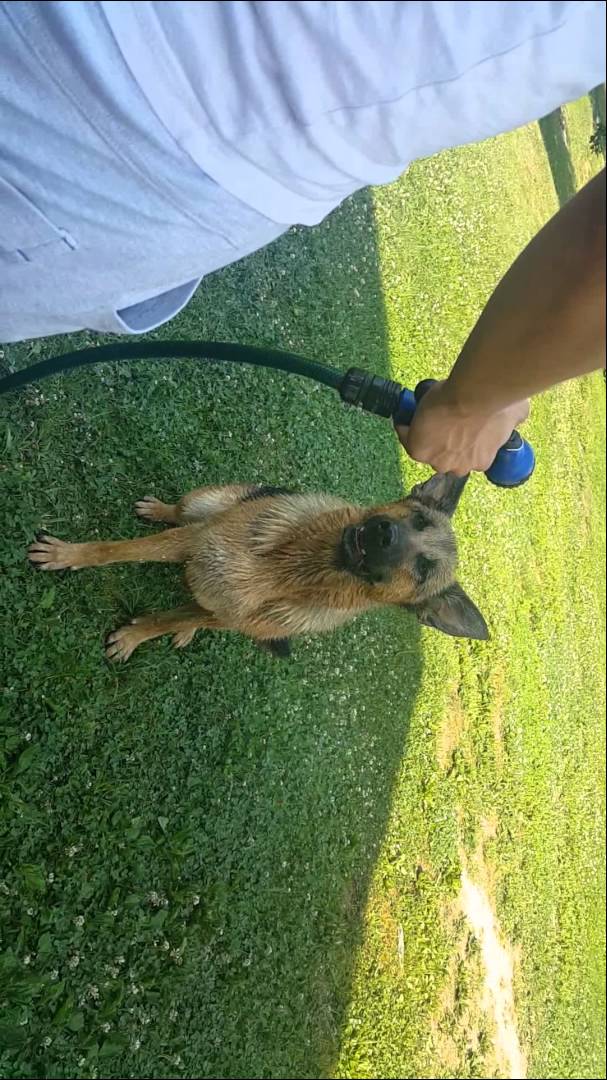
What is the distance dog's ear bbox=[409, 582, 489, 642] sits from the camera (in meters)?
3.72

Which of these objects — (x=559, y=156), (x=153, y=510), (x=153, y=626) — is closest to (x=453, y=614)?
(x=153, y=626)

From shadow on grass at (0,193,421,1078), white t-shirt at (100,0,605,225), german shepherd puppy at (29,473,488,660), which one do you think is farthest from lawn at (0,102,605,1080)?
white t-shirt at (100,0,605,225)

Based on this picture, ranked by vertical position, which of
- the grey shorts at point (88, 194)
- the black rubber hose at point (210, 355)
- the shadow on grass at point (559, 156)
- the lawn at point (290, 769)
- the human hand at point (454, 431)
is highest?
the shadow on grass at point (559, 156)

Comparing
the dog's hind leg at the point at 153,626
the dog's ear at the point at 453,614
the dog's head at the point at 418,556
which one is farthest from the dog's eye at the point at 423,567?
the dog's hind leg at the point at 153,626

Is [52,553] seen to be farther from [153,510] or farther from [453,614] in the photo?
[453,614]

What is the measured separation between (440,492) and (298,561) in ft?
2.60

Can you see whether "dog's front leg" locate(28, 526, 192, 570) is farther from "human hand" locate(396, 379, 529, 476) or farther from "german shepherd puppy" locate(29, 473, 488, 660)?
"human hand" locate(396, 379, 529, 476)

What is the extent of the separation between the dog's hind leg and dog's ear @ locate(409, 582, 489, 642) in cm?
113

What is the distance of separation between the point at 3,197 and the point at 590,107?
18635mm

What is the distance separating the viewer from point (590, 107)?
16750 mm

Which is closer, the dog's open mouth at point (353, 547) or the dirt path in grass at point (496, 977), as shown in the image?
the dog's open mouth at point (353, 547)

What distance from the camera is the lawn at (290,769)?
3.83 meters

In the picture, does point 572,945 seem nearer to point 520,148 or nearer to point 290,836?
point 290,836

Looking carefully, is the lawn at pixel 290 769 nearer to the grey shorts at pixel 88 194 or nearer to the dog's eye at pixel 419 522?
the dog's eye at pixel 419 522
